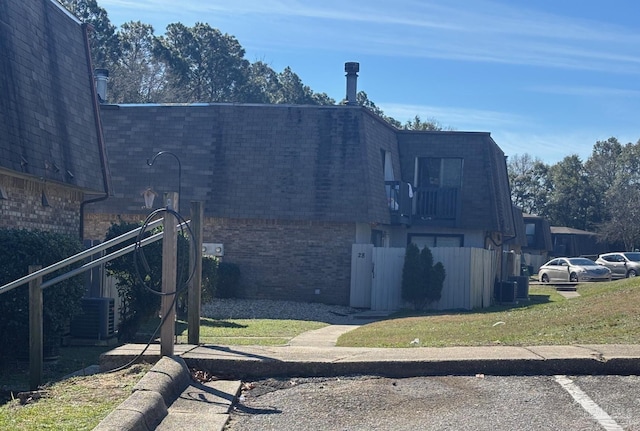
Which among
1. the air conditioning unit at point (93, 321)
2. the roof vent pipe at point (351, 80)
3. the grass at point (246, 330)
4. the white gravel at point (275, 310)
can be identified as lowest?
the white gravel at point (275, 310)

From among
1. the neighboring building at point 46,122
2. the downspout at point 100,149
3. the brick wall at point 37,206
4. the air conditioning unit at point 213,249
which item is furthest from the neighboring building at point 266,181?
the brick wall at point 37,206

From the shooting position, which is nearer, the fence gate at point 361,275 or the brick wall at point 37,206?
the brick wall at point 37,206

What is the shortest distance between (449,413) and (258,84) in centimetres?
5922

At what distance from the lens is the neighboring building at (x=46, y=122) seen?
1283cm

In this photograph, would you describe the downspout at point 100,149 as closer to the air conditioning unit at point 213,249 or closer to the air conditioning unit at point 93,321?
the air conditioning unit at point 93,321

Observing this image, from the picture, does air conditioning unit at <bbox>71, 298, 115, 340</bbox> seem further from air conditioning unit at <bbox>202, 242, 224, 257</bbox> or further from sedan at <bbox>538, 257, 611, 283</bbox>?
sedan at <bbox>538, 257, 611, 283</bbox>

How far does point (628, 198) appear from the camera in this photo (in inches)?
2625

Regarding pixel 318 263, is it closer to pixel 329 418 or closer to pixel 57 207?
pixel 57 207

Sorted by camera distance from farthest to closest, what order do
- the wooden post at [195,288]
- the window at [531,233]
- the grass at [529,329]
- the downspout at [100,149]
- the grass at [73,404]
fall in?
1. the window at [531,233]
2. the downspout at [100,149]
3. the grass at [529,329]
4. the wooden post at [195,288]
5. the grass at [73,404]

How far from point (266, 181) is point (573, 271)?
2262 cm

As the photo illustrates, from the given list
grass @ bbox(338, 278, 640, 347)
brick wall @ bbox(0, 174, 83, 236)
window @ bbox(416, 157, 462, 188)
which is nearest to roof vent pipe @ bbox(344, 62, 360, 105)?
window @ bbox(416, 157, 462, 188)

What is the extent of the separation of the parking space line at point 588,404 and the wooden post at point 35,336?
5.40m

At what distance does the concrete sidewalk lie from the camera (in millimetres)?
7430

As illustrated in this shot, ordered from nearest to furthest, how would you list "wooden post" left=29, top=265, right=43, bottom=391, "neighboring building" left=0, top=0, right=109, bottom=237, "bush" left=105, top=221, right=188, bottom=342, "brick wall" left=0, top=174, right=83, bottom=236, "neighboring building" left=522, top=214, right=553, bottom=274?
"wooden post" left=29, top=265, right=43, bottom=391 → "neighboring building" left=0, top=0, right=109, bottom=237 → "brick wall" left=0, top=174, right=83, bottom=236 → "bush" left=105, top=221, right=188, bottom=342 → "neighboring building" left=522, top=214, right=553, bottom=274
